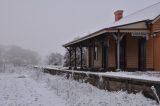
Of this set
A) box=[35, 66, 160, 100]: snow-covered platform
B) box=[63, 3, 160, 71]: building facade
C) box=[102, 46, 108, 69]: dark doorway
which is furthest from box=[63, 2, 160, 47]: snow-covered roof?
box=[35, 66, 160, 100]: snow-covered platform

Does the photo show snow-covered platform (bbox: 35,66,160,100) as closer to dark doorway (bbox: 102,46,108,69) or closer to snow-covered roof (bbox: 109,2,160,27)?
snow-covered roof (bbox: 109,2,160,27)

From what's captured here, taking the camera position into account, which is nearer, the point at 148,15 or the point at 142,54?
the point at 142,54

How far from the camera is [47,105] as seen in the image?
37.3ft

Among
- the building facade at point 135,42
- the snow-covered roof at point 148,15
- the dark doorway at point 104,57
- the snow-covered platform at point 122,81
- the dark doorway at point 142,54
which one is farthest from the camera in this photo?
the dark doorway at point 104,57

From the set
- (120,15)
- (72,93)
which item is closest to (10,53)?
(120,15)

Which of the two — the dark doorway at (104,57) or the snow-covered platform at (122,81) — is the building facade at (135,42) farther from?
the snow-covered platform at (122,81)

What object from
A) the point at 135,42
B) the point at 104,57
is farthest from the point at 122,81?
the point at 104,57

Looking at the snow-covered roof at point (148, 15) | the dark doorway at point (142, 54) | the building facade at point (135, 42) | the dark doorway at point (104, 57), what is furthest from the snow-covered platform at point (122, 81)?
the dark doorway at point (104, 57)

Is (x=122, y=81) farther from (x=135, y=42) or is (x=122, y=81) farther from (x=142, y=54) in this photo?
(x=135, y=42)

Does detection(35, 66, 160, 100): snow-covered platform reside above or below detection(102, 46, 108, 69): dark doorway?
below

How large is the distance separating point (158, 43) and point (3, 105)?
35.3ft

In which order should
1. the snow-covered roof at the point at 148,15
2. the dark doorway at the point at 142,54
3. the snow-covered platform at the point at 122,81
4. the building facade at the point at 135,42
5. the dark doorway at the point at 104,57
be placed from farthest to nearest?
the dark doorway at the point at 104,57, the dark doorway at the point at 142,54, the snow-covered roof at the point at 148,15, the building facade at the point at 135,42, the snow-covered platform at the point at 122,81

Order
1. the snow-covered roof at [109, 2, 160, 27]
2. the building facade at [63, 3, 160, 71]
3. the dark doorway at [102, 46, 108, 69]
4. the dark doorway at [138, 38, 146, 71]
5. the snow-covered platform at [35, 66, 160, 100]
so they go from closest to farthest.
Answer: the snow-covered platform at [35, 66, 160, 100], the building facade at [63, 3, 160, 71], the snow-covered roof at [109, 2, 160, 27], the dark doorway at [138, 38, 146, 71], the dark doorway at [102, 46, 108, 69]

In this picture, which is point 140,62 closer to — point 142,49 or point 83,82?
point 142,49
